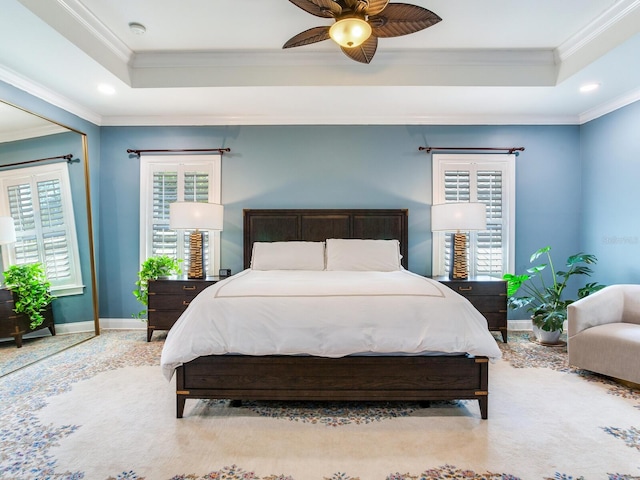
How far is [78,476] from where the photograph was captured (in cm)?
161

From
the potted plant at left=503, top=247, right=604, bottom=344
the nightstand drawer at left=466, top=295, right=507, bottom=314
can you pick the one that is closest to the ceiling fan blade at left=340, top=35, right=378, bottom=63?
the nightstand drawer at left=466, top=295, right=507, bottom=314

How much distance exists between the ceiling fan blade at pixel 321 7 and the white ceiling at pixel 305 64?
62 cm

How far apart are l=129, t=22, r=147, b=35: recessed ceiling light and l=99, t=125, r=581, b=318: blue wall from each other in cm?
141

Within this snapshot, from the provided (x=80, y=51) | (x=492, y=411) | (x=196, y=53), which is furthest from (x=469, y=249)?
(x=80, y=51)

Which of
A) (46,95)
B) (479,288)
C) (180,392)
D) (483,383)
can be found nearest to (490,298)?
(479,288)

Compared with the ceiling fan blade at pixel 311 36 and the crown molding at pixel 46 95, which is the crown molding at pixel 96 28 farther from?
the ceiling fan blade at pixel 311 36

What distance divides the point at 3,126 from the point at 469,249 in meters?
4.75

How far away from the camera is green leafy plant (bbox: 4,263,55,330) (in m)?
2.87

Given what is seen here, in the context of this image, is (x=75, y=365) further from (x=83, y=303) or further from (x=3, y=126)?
(x=3, y=126)

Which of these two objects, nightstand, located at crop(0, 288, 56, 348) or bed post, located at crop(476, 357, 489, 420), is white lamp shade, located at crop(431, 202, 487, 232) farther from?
nightstand, located at crop(0, 288, 56, 348)

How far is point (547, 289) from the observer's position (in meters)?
3.86

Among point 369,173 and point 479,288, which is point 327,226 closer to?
point 369,173

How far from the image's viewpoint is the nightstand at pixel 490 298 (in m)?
3.71

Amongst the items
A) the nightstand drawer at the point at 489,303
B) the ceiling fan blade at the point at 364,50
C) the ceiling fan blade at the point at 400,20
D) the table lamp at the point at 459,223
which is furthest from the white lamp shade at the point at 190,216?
the nightstand drawer at the point at 489,303
